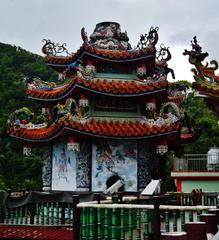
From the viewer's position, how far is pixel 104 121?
18.5 m

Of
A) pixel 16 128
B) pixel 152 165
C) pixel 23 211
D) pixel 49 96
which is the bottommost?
pixel 23 211

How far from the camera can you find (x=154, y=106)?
741 inches

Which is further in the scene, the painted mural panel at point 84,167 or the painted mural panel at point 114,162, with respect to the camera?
the painted mural panel at point 114,162

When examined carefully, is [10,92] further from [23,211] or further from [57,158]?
[23,211]

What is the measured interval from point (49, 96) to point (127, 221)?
1217cm

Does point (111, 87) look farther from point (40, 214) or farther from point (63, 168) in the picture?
point (40, 214)

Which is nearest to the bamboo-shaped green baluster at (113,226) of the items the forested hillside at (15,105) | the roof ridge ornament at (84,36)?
the roof ridge ornament at (84,36)

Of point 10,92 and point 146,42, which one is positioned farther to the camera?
point 10,92

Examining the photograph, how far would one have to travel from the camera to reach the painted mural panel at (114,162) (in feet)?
59.0

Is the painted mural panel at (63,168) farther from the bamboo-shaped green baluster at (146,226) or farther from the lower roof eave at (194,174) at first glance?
Answer: the bamboo-shaped green baluster at (146,226)

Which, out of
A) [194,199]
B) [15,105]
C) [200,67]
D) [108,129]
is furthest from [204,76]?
[15,105]

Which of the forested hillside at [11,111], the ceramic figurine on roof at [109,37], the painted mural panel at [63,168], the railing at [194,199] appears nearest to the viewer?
the railing at [194,199]

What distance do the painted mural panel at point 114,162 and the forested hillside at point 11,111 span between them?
16.5 m

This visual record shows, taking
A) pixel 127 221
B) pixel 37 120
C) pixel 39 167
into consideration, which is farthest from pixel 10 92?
pixel 127 221
